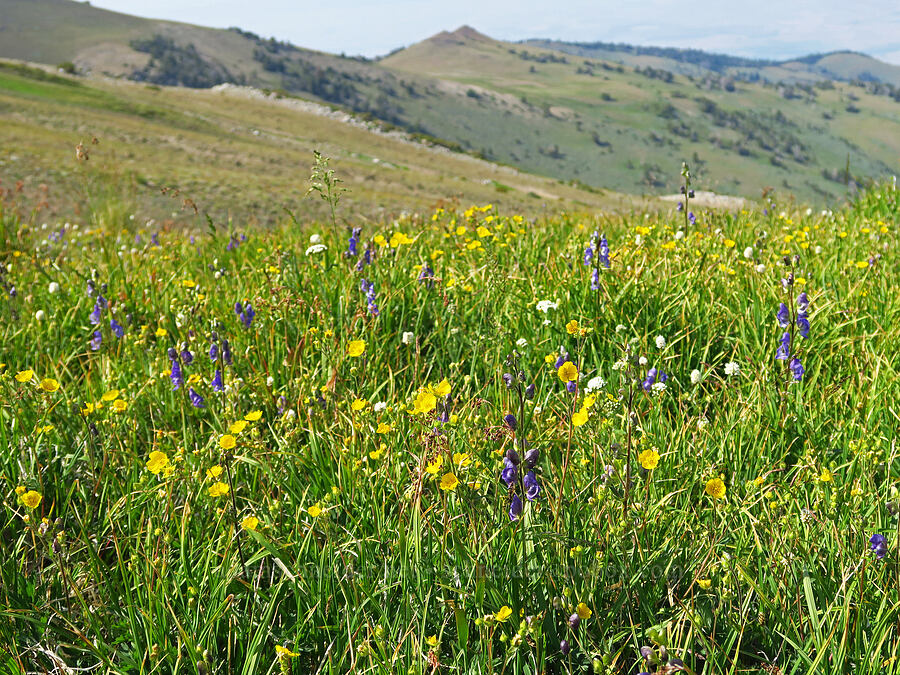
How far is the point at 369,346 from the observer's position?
3.53 meters

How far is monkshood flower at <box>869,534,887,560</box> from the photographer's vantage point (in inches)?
71.7

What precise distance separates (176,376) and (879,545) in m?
2.95

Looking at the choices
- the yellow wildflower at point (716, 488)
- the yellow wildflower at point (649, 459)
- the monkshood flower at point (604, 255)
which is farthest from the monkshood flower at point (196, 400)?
the monkshood flower at point (604, 255)

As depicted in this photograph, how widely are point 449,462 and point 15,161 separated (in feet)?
90.4

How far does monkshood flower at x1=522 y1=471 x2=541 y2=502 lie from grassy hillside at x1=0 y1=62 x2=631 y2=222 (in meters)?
2.02

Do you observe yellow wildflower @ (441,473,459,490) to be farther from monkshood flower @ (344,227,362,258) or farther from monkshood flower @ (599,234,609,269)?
monkshood flower @ (344,227,362,258)

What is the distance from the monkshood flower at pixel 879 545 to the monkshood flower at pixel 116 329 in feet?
12.3

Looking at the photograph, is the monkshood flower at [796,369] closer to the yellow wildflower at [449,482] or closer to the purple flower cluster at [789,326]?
the purple flower cluster at [789,326]

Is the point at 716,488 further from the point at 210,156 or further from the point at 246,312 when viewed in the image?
the point at 210,156

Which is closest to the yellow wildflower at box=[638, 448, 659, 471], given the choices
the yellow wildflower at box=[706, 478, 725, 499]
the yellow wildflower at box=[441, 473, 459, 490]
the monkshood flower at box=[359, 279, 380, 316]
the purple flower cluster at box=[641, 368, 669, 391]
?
the yellow wildflower at box=[706, 478, 725, 499]

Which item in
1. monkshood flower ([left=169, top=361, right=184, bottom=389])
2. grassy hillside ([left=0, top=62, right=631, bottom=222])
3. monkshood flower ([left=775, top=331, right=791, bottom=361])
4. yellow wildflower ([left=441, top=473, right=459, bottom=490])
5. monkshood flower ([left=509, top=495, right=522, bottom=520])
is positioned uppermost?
grassy hillside ([left=0, top=62, right=631, bottom=222])

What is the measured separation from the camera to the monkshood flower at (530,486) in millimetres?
1907

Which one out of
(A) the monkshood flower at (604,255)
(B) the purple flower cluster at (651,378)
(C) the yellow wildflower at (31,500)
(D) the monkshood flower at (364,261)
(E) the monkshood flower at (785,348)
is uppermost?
(A) the monkshood flower at (604,255)

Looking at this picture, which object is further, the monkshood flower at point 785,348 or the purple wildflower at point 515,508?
the monkshood flower at point 785,348
